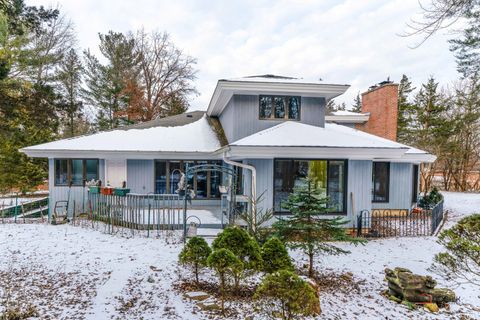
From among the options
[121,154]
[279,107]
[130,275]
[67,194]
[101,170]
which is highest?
[279,107]

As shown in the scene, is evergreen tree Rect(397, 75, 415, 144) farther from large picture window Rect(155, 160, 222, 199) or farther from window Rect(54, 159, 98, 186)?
window Rect(54, 159, 98, 186)

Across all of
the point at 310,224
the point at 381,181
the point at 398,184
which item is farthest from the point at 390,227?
the point at 310,224

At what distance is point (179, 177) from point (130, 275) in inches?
300

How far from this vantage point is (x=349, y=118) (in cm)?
1667

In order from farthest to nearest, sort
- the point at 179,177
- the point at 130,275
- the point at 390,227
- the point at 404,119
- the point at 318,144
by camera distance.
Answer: the point at 404,119 → the point at 179,177 → the point at 390,227 → the point at 318,144 → the point at 130,275

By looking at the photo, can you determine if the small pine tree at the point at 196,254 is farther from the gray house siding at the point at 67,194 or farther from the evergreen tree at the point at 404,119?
the evergreen tree at the point at 404,119

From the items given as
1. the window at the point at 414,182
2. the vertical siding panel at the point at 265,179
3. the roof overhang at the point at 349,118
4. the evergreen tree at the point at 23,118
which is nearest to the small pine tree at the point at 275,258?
the vertical siding panel at the point at 265,179

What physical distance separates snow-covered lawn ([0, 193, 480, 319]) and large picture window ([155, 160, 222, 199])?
4394 millimetres

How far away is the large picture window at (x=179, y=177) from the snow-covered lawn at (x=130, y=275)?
14.4 ft

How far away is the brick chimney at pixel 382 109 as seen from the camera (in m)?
14.9

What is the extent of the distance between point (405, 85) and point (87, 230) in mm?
33617

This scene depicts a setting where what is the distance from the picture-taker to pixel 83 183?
39.9 ft

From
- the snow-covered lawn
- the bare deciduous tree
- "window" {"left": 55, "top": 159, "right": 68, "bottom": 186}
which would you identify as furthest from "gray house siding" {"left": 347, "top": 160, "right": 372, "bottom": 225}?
the bare deciduous tree

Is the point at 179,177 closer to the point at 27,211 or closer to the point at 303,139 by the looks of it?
the point at 303,139
